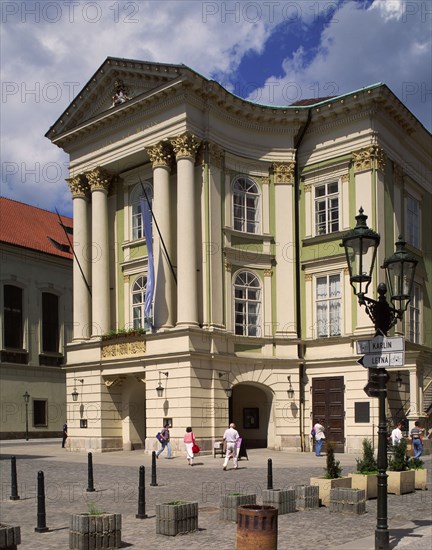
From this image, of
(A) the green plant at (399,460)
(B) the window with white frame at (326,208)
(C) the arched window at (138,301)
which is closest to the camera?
(A) the green plant at (399,460)

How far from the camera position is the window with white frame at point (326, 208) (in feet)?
115

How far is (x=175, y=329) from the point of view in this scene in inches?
1244

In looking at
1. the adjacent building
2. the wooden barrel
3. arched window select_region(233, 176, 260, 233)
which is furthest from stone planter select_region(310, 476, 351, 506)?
Answer: the adjacent building

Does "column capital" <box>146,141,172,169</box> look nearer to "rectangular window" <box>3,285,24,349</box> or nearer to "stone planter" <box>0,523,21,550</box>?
"rectangular window" <box>3,285,24,349</box>

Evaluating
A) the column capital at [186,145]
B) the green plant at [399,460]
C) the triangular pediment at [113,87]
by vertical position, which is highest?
the triangular pediment at [113,87]

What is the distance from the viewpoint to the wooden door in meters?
33.2

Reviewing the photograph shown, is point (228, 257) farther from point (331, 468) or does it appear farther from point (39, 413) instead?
point (39, 413)

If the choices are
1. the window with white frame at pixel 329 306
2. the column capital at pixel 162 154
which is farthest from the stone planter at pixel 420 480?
the column capital at pixel 162 154

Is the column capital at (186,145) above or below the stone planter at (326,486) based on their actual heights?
above

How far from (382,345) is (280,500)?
4.40 meters

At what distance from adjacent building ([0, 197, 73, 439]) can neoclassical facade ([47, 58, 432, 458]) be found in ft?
44.1

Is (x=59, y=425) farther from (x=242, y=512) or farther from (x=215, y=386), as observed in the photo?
(x=242, y=512)

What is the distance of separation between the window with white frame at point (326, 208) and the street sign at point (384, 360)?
908 inches

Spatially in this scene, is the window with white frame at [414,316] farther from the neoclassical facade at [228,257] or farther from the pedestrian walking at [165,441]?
the pedestrian walking at [165,441]
